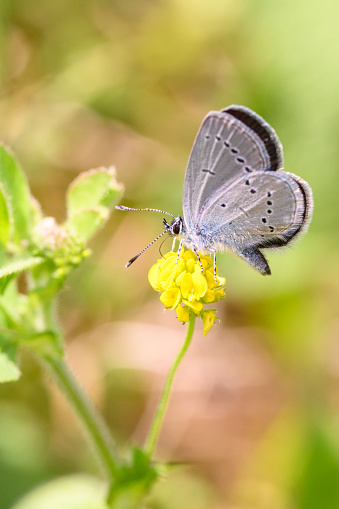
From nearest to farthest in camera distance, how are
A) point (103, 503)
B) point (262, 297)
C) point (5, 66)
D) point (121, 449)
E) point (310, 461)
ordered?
point (103, 503), point (310, 461), point (121, 449), point (262, 297), point (5, 66)

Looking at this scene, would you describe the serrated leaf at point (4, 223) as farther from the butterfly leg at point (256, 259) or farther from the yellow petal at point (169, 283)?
the butterfly leg at point (256, 259)

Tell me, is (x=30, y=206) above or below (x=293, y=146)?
below

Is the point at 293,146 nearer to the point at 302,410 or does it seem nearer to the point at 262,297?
the point at 262,297

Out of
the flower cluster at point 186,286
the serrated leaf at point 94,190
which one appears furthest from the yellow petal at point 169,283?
the serrated leaf at point 94,190

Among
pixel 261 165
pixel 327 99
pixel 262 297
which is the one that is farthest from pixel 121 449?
pixel 327 99

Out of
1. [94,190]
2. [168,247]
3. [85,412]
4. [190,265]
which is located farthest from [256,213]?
[85,412]
